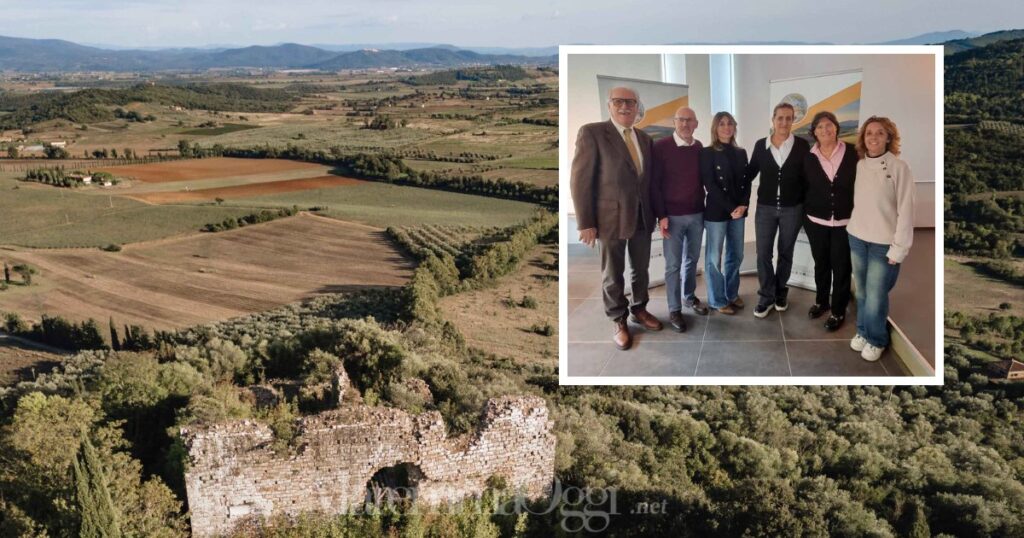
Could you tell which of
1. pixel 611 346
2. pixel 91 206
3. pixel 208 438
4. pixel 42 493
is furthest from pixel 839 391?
pixel 91 206

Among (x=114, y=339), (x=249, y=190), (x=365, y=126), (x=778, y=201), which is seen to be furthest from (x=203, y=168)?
(x=778, y=201)

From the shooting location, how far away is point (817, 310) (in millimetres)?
5863

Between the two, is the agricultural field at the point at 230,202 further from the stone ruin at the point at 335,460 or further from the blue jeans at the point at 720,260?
the blue jeans at the point at 720,260

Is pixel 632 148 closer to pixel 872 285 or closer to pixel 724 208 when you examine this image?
pixel 724 208

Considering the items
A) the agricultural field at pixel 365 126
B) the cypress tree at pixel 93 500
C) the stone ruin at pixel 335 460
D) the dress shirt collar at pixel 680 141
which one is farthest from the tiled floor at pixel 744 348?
the agricultural field at pixel 365 126

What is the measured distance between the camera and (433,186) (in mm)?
13531

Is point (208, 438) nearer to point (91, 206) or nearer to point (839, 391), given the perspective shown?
point (91, 206)

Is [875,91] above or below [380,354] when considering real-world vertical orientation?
above

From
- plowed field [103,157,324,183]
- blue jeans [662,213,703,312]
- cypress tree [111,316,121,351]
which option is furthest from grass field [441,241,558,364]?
blue jeans [662,213,703,312]

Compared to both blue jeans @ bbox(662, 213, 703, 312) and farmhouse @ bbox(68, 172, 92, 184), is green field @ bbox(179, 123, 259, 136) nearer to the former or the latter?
farmhouse @ bbox(68, 172, 92, 184)

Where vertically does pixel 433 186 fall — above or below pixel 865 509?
above

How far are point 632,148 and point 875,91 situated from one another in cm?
189

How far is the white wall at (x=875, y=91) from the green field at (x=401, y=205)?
780cm

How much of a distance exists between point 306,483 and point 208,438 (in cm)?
108
